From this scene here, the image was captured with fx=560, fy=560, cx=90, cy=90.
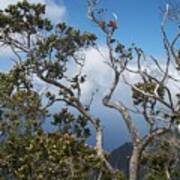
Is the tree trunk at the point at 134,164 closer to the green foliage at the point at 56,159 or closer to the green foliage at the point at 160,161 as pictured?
the green foliage at the point at 160,161

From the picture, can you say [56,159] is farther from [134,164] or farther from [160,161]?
[160,161]

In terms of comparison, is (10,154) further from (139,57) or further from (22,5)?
(22,5)

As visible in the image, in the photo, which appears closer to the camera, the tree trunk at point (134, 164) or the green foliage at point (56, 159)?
the green foliage at point (56, 159)

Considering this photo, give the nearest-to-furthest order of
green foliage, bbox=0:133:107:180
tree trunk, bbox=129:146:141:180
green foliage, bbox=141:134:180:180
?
green foliage, bbox=0:133:107:180
tree trunk, bbox=129:146:141:180
green foliage, bbox=141:134:180:180

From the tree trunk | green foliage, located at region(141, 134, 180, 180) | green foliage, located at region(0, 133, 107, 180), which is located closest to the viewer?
green foliage, located at region(0, 133, 107, 180)

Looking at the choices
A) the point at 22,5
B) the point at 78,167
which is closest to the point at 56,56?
the point at 22,5

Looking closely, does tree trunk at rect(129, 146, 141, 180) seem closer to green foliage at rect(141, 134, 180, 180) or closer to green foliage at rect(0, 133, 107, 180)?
green foliage at rect(141, 134, 180, 180)

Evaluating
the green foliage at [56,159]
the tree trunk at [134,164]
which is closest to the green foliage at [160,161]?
the tree trunk at [134,164]

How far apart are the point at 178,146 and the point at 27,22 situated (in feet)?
21.5

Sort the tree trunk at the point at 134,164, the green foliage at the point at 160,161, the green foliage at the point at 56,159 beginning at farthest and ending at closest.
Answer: the green foliage at the point at 160,161 → the tree trunk at the point at 134,164 → the green foliage at the point at 56,159

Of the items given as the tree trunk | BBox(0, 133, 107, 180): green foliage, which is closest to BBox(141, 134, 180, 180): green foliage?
the tree trunk

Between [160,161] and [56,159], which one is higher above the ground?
[56,159]

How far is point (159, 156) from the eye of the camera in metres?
18.3

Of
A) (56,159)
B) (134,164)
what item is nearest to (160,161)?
(134,164)
